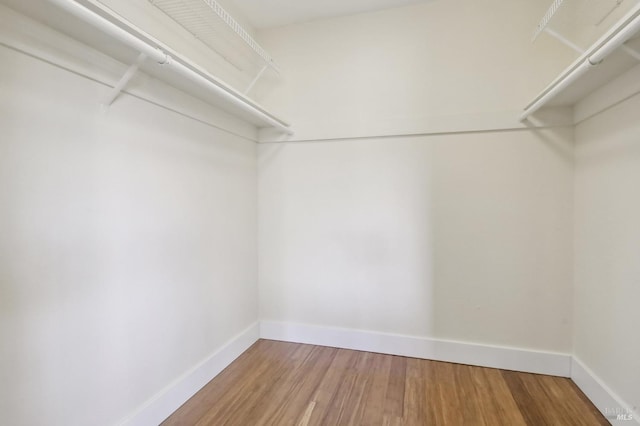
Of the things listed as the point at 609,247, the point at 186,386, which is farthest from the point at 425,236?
the point at 186,386

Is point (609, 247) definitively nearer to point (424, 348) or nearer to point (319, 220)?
point (424, 348)

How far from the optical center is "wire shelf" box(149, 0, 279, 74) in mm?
1607

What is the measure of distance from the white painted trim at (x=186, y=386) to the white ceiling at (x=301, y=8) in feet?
8.38

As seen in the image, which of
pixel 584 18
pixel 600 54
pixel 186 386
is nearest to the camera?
pixel 600 54

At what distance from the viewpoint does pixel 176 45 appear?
1.74 meters

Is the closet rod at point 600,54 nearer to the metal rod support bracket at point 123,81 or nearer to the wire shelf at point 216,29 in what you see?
the wire shelf at point 216,29

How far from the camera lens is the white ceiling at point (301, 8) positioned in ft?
7.42

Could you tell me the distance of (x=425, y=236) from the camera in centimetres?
226

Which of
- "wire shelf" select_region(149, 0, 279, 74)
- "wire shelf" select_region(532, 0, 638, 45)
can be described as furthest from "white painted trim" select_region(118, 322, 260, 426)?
"wire shelf" select_region(532, 0, 638, 45)

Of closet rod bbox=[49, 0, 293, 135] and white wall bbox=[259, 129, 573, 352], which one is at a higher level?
closet rod bbox=[49, 0, 293, 135]

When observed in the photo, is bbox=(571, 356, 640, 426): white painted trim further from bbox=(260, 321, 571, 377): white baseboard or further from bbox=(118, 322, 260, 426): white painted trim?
bbox=(118, 322, 260, 426): white painted trim

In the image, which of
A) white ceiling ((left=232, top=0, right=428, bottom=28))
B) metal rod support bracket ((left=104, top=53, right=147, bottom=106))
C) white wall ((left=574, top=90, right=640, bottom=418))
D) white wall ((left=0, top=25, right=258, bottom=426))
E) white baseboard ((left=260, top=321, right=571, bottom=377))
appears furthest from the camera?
white ceiling ((left=232, top=0, right=428, bottom=28))

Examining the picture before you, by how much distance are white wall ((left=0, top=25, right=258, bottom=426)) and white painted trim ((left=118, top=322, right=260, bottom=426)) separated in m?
0.05

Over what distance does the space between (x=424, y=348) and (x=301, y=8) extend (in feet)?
9.17
